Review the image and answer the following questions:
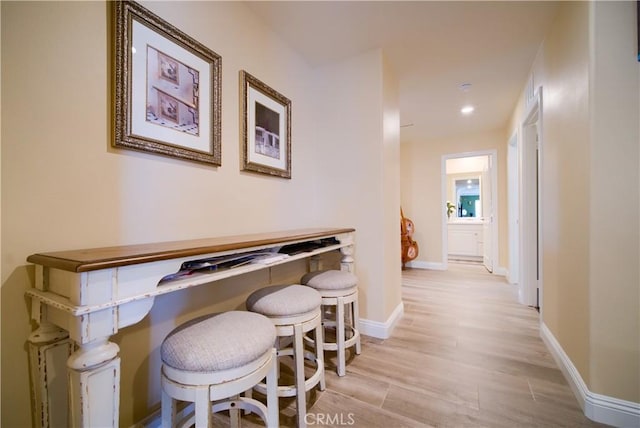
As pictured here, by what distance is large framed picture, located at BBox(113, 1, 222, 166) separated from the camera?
3.37 ft

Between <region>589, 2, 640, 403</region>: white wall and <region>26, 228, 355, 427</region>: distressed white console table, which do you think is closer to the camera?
<region>26, 228, 355, 427</region>: distressed white console table

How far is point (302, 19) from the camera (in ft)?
5.78

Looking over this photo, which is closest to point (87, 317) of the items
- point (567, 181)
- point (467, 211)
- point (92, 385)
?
point (92, 385)

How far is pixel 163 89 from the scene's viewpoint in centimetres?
118

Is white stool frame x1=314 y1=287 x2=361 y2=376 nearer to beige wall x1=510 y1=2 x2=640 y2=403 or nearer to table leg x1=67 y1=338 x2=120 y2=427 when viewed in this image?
table leg x1=67 y1=338 x2=120 y2=427

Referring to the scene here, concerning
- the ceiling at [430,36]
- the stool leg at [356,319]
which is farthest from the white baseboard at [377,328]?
the ceiling at [430,36]

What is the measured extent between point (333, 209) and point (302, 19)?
1.45 metres

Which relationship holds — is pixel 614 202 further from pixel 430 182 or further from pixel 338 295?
pixel 430 182

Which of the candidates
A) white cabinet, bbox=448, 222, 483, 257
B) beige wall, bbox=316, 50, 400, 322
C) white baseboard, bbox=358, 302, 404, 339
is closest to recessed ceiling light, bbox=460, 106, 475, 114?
beige wall, bbox=316, 50, 400, 322

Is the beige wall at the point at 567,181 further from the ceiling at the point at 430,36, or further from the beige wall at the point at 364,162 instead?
the beige wall at the point at 364,162

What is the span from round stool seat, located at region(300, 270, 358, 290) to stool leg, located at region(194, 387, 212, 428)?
0.90 m

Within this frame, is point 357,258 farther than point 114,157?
Yes

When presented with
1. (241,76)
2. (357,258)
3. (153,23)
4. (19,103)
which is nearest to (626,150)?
(357,258)

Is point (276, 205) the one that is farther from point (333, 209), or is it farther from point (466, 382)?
point (466, 382)
